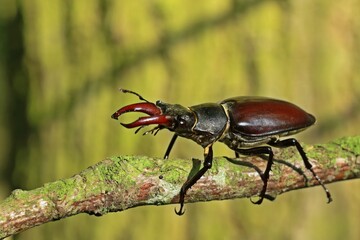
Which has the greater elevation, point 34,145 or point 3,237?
point 3,237

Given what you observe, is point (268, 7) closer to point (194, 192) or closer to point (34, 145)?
point (34, 145)

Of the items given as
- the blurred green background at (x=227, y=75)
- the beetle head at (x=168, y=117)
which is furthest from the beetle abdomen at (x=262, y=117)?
the blurred green background at (x=227, y=75)

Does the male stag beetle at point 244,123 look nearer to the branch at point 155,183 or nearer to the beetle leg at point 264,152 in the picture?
the beetle leg at point 264,152

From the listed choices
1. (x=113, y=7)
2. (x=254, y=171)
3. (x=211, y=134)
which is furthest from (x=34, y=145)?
(x=254, y=171)

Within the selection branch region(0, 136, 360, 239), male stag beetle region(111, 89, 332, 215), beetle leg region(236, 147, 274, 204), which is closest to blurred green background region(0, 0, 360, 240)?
male stag beetle region(111, 89, 332, 215)

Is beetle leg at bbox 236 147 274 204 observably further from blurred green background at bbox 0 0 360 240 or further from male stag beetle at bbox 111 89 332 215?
blurred green background at bbox 0 0 360 240

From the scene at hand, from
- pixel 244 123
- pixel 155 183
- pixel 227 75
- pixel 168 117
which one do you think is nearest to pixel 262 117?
pixel 244 123

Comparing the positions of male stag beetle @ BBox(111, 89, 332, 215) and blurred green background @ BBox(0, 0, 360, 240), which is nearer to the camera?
male stag beetle @ BBox(111, 89, 332, 215)
